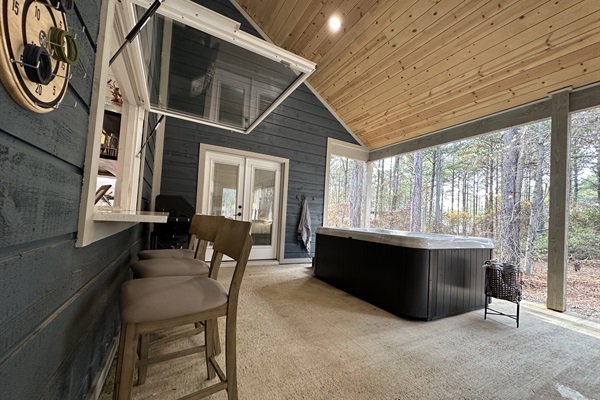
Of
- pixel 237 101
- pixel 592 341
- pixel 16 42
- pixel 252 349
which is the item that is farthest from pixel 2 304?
pixel 592 341

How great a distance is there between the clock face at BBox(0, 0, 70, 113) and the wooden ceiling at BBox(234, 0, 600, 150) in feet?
11.6

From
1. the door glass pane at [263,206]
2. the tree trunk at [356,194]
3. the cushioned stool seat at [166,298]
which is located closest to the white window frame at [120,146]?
the cushioned stool seat at [166,298]

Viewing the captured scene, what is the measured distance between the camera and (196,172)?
401 cm

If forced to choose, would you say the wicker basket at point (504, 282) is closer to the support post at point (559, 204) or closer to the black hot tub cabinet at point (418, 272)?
the black hot tub cabinet at point (418, 272)

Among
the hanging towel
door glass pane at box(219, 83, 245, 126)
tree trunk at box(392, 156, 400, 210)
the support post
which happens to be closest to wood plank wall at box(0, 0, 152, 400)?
door glass pane at box(219, 83, 245, 126)

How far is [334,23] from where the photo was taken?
140 inches

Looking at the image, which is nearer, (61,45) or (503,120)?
(61,45)

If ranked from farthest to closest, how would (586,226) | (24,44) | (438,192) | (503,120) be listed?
(438,192)
(503,120)
(586,226)
(24,44)

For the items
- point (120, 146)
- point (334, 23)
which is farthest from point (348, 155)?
point (120, 146)

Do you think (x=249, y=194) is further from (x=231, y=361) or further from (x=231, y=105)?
(x=231, y=361)

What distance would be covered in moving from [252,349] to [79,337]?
3.60 ft

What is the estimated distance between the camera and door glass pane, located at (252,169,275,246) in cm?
457

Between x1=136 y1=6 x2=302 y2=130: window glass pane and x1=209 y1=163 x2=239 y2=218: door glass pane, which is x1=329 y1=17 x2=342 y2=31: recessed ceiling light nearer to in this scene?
x1=136 y1=6 x2=302 y2=130: window glass pane

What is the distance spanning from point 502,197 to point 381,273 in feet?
11.2
